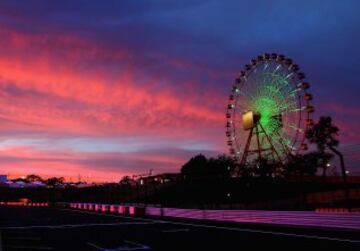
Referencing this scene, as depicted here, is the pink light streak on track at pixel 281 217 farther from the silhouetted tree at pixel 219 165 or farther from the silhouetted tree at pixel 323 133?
the silhouetted tree at pixel 219 165

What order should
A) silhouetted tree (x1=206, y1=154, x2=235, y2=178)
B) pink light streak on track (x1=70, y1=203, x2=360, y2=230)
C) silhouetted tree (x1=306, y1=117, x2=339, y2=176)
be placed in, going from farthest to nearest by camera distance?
silhouetted tree (x1=206, y1=154, x2=235, y2=178) < silhouetted tree (x1=306, y1=117, x2=339, y2=176) < pink light streak on track (x1=70, y1=203, x2=360, y2=230)

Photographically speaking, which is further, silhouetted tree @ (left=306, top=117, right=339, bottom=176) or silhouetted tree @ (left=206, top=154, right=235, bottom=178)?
silhouetted tree @ (left=206, top=154, right=235, bottom=178)

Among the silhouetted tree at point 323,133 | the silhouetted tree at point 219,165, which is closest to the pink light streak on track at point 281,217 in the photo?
the silhouetted tree at point 323,133

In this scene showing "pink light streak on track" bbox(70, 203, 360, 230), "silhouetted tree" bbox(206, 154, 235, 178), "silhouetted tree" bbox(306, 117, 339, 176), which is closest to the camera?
"pink light streak on track" bbox(70, 203, 360, 230)

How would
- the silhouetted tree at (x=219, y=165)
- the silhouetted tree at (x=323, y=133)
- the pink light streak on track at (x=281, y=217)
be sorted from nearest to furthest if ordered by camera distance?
the pink light streak on track at (x=281, y=217) < the silhouetted tree at (x=323, y=133) < the silhouetted tree at (x=219, y=165)

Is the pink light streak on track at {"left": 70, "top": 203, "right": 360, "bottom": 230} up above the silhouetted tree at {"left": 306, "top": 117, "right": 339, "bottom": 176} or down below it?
below

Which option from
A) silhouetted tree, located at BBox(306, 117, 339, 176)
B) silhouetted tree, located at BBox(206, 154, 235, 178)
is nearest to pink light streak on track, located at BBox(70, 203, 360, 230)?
silhouetted tree, located at BBox(306, 117, 339, 176)

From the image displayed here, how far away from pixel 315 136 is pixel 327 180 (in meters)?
10.8

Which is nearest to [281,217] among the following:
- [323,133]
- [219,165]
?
[323,133]

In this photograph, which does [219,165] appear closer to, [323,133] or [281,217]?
[323,133]

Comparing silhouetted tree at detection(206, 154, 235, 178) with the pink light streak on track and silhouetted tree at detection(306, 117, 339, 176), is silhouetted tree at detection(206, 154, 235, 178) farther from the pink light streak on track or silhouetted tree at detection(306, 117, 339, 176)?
the pink light streak on track

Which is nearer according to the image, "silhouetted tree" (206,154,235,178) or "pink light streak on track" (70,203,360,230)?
"pink light streak on track" (70,203,360,230)

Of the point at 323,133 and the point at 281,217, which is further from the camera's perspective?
the point at 323,133

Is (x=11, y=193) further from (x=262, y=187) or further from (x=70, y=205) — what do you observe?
(x=262, y=187)
